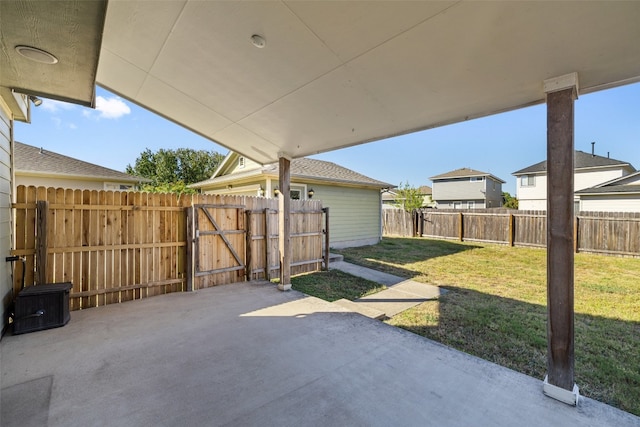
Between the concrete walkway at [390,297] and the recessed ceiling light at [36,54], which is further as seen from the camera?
the concrete walkway at [390,297]

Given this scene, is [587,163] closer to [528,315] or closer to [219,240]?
[528,315]

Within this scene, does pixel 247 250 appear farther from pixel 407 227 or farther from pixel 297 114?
pixel 407 227

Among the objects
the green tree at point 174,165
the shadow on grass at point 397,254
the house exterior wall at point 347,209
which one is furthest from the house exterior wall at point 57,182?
the green tree at point 174,165

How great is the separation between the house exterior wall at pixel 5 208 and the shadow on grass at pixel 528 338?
5287mm

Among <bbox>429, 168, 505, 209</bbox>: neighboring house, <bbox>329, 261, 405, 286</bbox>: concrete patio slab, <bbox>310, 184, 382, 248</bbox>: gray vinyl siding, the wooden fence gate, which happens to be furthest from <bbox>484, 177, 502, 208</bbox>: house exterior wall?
the wooden fence gate

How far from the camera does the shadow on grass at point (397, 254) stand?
8.03m

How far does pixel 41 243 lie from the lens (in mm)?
3939

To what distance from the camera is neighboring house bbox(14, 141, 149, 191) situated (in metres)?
10.5

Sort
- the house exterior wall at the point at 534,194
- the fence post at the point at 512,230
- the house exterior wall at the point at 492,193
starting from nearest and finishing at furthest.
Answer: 1. the fence post at the point at 512,230
2. the house exterior wall at the point at 534,194
3. the house exterior wall at the point at 492,193

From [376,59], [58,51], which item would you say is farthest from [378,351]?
[58,51]

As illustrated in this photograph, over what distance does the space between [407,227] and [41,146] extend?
19.0 meters

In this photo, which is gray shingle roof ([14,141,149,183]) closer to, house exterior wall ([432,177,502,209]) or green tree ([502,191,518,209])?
house exterior wall ([432,177,502,209])

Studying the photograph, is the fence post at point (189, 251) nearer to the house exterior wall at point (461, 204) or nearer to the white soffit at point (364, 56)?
the white soffit at point (364, 56)

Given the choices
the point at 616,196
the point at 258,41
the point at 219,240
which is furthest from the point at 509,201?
the point at 258,41
